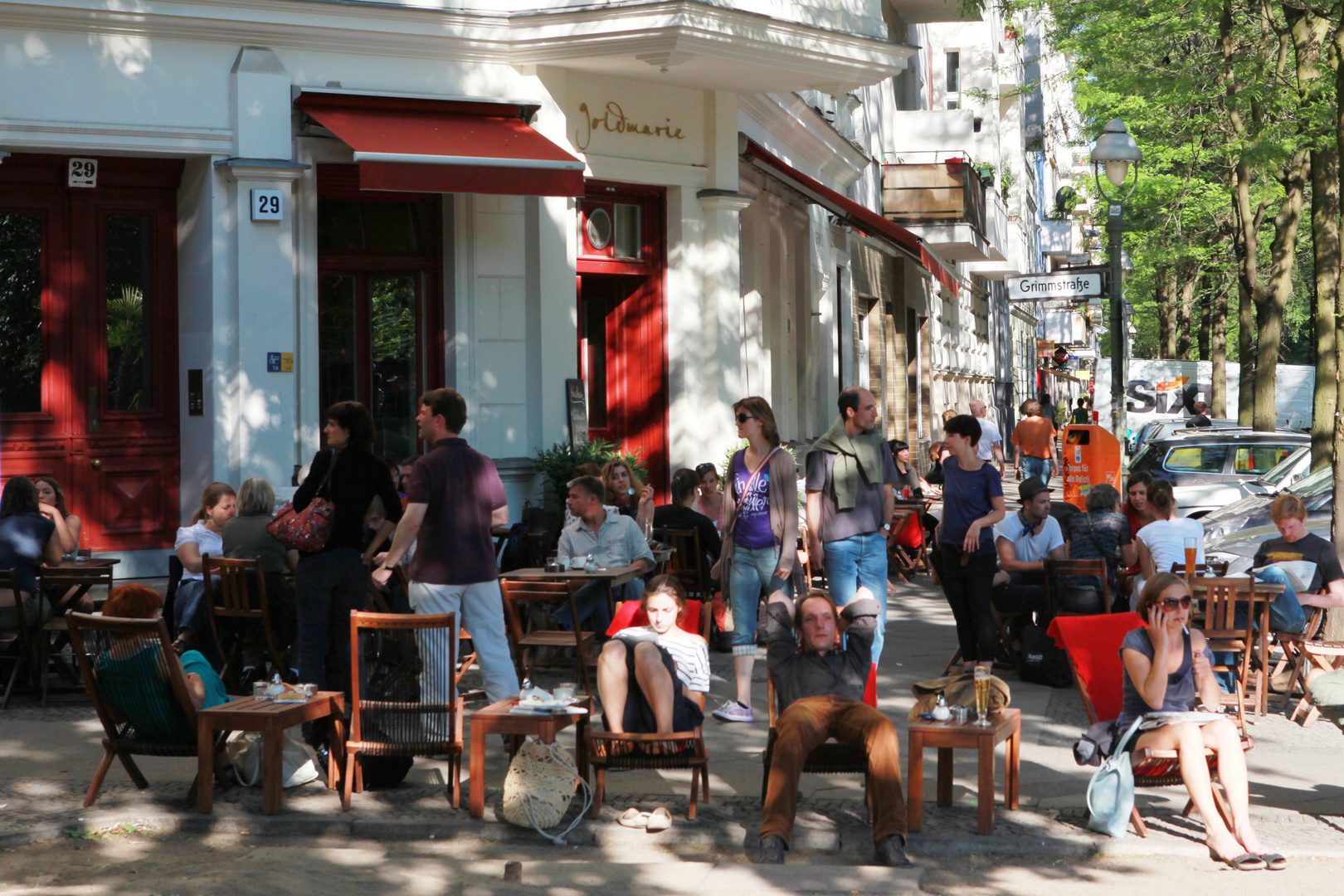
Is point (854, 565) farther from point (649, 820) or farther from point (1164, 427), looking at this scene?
point (1164, 427)

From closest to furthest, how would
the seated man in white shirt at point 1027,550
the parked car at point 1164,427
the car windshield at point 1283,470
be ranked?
1. the seated man in white shirt at point 1027,550
2. the car windshield at point 1283,470
3. the parked car at point 1164,427

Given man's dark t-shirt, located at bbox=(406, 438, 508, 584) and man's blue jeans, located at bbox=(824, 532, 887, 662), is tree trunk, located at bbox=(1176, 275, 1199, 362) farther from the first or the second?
man's dark t-shirt, located at bbox=(406, 438, 508, 584)

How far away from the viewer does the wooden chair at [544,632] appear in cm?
850

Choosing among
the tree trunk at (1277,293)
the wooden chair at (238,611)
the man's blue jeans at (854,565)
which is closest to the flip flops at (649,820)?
the man's blue jeans at (854,565)

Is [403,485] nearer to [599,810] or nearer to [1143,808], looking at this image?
[599,810]

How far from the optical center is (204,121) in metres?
11.9

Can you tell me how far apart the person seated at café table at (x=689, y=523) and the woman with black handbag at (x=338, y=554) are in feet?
14.1

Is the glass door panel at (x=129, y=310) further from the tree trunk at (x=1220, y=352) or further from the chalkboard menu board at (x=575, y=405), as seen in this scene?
the tree trunk at (x=1220, y=352)

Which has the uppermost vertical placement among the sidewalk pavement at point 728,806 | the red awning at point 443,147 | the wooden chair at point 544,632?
the red awning at point 443,147

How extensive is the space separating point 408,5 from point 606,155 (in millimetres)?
2329

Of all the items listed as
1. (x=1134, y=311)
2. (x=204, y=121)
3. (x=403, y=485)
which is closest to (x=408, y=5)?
(x=204, y=121)

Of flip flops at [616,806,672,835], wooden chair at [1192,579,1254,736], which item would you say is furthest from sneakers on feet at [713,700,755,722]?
wooden chair at [1192,579,1254,736]

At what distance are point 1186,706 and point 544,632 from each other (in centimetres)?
413

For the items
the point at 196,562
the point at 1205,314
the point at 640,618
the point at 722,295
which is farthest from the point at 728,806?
the point at 1205,314
